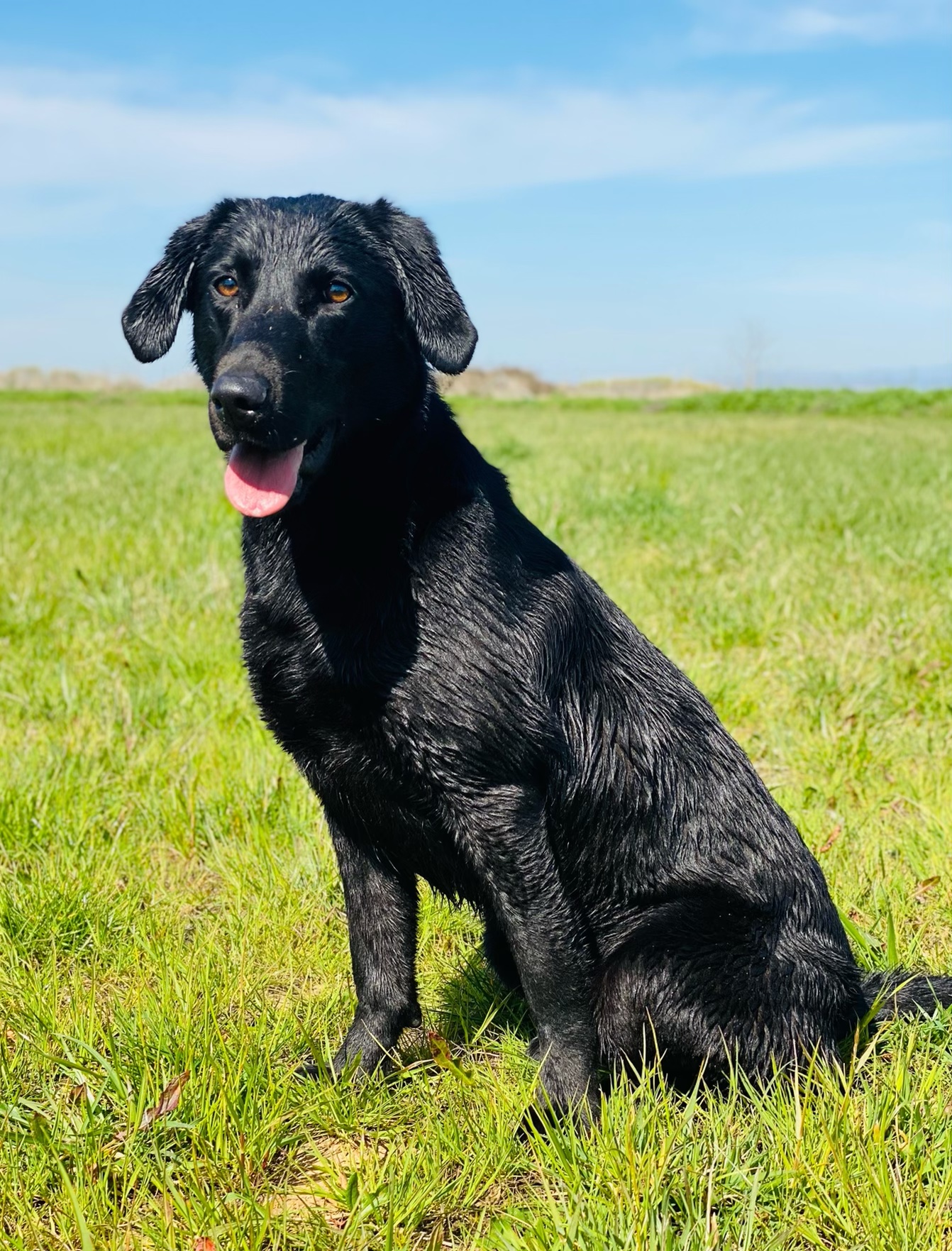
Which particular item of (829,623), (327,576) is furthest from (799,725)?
(327,576)

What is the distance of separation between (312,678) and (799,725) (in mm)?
2488

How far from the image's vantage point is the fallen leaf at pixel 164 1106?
6.48ft

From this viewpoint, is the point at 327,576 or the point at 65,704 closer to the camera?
the point at 327,576

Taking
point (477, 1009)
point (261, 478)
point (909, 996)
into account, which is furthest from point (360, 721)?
point (909, 996)

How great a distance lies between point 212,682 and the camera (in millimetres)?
4324

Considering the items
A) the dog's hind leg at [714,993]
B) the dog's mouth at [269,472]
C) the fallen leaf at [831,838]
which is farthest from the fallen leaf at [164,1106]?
the fallen leaf at [831,838]

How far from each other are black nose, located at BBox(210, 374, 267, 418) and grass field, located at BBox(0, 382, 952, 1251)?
1.25 m

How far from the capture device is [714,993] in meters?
2.08

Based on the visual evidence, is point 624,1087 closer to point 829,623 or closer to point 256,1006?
point 256,1006

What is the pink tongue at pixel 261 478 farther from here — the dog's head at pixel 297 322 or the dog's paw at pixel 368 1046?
the dog's paw at pixel 368 1046

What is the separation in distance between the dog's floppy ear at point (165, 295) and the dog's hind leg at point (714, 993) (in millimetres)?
1701

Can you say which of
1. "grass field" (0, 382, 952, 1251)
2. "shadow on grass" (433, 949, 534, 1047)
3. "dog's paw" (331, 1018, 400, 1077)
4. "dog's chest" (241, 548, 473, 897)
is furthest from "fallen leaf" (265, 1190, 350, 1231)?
"dog's chest" (241, 548, 473, 897)

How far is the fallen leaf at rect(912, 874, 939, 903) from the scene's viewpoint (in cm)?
292

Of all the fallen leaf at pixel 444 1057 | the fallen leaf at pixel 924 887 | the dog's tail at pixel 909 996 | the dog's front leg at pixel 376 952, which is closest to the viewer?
the fallen leaf at pixel 444 1057
